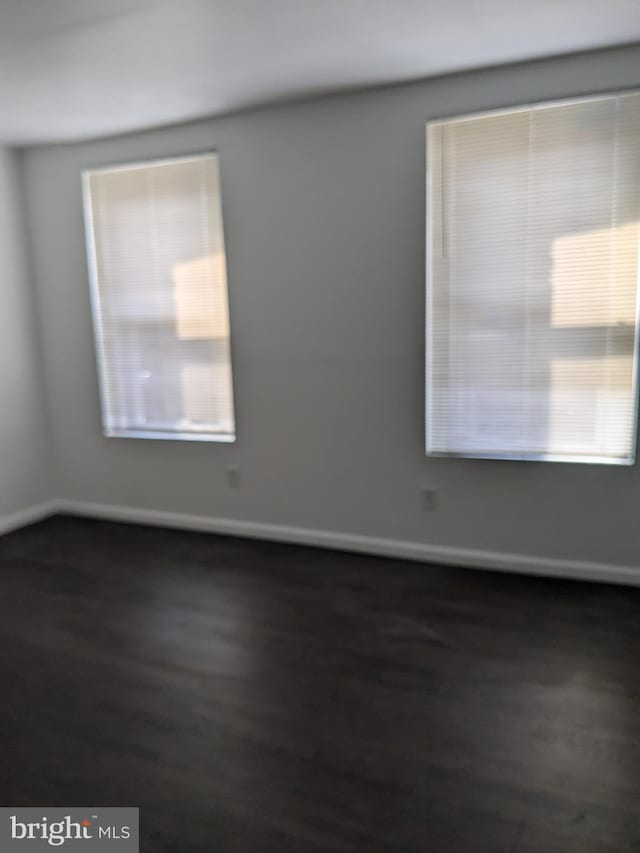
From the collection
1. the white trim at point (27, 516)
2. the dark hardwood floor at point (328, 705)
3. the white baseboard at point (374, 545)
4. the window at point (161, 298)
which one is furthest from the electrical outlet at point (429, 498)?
the white trim at point (27, 516)

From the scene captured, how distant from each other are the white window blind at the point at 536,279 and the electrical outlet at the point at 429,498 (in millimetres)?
291

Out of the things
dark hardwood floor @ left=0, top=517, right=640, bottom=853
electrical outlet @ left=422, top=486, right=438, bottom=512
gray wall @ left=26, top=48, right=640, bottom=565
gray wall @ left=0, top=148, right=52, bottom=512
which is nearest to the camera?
dark hardwood floor @ left=0, top=517, right=640, bottom=853

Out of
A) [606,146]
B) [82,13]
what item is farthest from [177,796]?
[606,146]

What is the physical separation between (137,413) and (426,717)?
2993mm

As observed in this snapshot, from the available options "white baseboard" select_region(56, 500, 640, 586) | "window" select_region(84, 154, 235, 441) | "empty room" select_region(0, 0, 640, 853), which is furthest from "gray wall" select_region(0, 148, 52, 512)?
"window" select_region(84, 154, 235, 441)

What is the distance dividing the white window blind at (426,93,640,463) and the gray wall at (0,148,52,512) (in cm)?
299

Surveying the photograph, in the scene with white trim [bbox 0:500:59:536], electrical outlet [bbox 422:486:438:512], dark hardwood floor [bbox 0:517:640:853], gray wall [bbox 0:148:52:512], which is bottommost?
dark hardwood floor [bbox 0:517:640:853]

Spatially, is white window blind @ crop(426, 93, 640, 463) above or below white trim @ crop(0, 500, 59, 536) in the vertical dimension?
above

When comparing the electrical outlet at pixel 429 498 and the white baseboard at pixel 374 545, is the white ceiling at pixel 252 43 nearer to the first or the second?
the electrical outlet at pixel 429 498

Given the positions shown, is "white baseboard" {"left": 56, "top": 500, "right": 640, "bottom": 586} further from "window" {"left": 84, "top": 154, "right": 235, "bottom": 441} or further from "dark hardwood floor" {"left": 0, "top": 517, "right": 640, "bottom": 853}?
"window" {"left": 84, "top": 154, "right": 235, "bottom": 441}

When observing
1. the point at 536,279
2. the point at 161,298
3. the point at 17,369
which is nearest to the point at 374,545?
the point at 536,279

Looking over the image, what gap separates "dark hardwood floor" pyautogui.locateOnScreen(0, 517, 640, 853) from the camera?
1887 millimetres

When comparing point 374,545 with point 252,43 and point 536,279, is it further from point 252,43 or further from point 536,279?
point 252,43

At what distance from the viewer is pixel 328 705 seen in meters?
2.43
